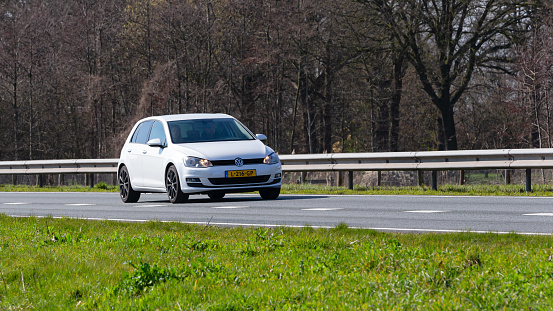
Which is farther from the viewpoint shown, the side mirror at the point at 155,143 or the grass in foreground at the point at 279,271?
the side mirror at the point at 155,143

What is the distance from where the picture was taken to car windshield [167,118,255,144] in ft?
51.0

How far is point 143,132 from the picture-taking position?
1683 cm

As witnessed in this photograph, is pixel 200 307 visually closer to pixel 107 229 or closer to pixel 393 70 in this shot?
pixel 107 229

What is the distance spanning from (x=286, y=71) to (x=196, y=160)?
3271 cm

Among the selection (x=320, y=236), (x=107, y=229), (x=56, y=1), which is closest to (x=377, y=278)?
(x=320, y=236)

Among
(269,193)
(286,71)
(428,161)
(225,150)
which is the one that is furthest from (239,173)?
(286,71)

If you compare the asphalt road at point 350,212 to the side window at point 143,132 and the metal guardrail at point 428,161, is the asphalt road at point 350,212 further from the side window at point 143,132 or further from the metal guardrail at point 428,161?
the metal guardrail at point 428,161

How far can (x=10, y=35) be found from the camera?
1820 inches

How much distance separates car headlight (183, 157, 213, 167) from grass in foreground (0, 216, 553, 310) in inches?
221

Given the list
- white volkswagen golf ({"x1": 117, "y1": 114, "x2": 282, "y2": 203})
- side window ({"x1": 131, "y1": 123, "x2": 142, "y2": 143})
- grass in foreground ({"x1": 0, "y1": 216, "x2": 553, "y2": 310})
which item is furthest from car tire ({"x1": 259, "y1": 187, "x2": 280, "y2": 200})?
grass in foreground ({"x1": 0, "y1": 216, "x2": 553, "y2": 310})

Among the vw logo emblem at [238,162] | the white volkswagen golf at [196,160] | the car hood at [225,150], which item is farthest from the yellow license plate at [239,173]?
the car hood at [225,150]

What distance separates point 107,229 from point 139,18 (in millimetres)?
37458

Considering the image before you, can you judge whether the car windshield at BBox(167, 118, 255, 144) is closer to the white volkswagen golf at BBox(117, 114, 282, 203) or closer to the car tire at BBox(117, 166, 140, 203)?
the white volkswagen golf at BBox(117, 114, 282, 203)

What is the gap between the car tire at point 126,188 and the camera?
16.7 m
